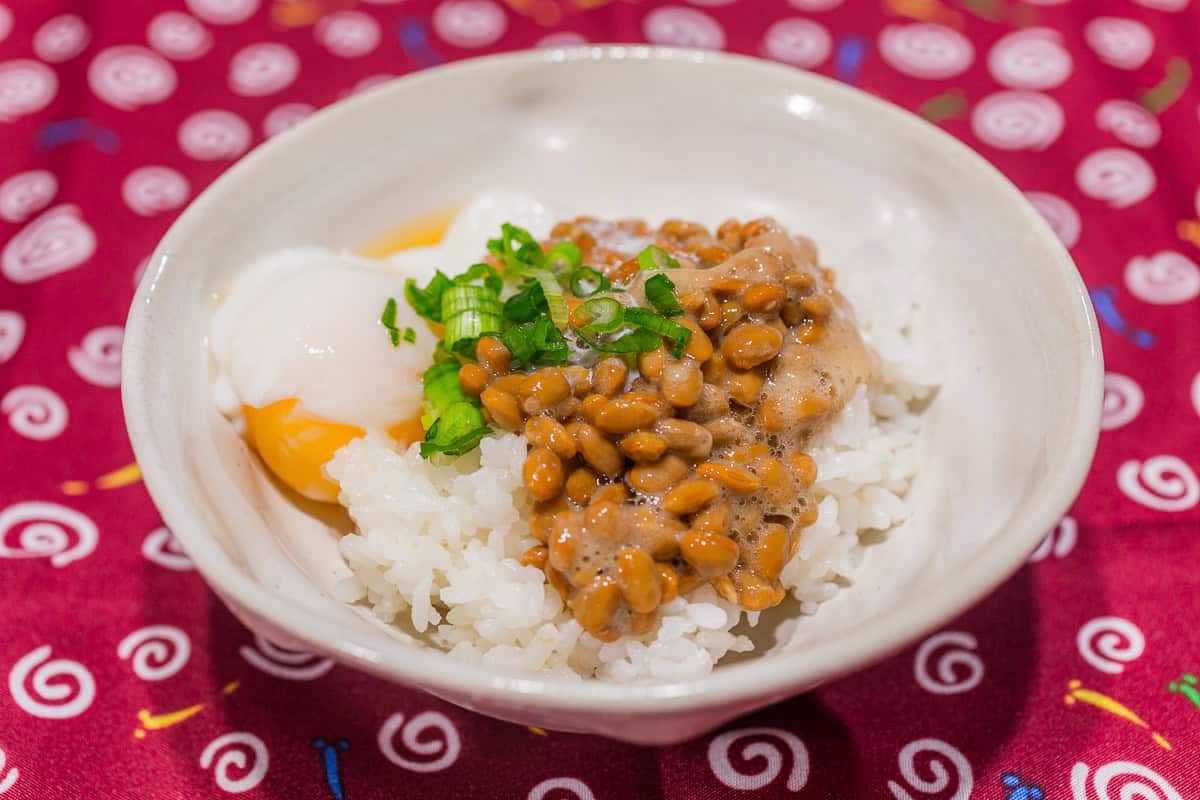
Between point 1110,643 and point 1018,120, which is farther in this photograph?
point 1018,120

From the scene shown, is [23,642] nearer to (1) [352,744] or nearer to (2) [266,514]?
(2) [266,514]

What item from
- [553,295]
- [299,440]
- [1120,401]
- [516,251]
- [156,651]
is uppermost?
[553,295]

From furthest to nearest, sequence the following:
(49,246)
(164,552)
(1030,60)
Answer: (1030,60)
(49,246)
(164,552)

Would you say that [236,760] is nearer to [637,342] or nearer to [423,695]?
[423,695]

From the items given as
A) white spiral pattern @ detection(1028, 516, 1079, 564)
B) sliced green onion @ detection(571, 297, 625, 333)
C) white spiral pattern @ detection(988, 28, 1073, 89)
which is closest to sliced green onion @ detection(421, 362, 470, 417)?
sliced green onion @ detection(571, 297, 625, 333)

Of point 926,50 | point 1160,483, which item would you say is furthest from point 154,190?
point 1160,483

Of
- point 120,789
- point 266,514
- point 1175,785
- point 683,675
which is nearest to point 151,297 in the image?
point 266,514

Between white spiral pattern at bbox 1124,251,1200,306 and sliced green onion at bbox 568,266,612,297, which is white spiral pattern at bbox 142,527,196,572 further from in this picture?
white spiral pattern at bbox 1124,251,1200,306

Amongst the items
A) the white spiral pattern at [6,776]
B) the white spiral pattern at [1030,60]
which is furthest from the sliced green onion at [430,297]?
the white spiral pattern at [1030,60]
